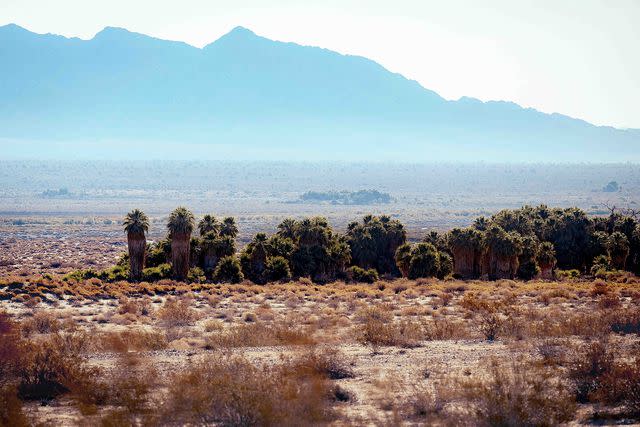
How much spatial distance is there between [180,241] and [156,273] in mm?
2885

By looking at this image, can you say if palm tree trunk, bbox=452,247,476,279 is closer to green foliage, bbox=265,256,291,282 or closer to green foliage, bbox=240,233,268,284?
green foliage, bbox=265,256,291,282

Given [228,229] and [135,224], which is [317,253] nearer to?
[228,229]

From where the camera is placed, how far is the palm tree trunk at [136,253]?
5562cm

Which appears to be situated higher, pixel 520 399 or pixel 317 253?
pixel 520 399

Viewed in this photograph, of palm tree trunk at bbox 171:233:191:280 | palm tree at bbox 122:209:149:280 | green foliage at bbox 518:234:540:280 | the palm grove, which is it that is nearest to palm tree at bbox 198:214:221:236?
the palm grove

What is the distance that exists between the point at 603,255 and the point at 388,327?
45.8m

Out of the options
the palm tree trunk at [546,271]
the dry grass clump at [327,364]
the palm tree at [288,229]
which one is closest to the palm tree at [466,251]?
the palm tree trunk at [546,271]

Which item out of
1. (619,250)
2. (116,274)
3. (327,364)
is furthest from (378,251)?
(327,364)

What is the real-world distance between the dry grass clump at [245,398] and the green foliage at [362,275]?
144ft

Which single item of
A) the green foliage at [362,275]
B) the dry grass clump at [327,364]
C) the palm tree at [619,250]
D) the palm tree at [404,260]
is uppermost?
the dry grass clump at [327,364]

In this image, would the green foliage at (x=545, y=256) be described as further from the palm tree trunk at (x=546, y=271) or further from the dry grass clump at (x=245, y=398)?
the dry grass clump at (x=245, y=398)

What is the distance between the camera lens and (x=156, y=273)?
5591 cm

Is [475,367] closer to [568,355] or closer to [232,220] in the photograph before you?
[568,355]

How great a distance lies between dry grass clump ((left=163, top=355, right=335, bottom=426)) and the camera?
14.2 meters
